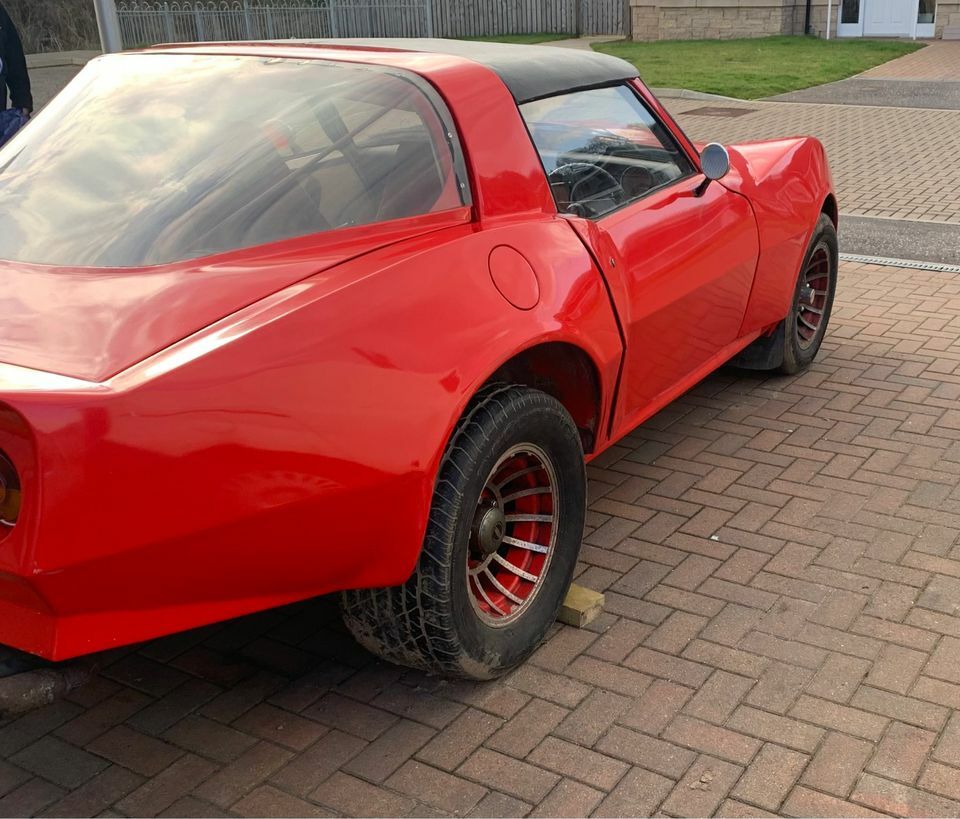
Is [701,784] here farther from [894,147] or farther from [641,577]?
[894,147]

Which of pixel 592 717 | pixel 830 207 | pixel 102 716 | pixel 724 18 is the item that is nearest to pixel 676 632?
pixel 592 717

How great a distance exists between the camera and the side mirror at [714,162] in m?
4.10

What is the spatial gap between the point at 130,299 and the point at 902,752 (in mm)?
2146

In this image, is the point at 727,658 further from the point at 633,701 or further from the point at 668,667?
the point at 633,701

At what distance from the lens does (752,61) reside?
20.3 m

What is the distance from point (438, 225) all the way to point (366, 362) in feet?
2.15

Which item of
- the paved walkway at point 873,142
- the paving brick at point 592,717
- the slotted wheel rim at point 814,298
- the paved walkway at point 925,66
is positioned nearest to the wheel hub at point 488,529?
the paving brick at point 592,717

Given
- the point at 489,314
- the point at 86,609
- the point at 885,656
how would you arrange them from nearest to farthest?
the point at 86,609, the point at 489,314, the point at 885,656

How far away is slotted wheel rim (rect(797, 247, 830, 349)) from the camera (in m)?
5.44

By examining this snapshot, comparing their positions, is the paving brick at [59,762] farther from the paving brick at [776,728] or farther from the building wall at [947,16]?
the building wall at [947,16]

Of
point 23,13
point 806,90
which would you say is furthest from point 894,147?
point 23,13

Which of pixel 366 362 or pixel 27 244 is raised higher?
pixel 27 244

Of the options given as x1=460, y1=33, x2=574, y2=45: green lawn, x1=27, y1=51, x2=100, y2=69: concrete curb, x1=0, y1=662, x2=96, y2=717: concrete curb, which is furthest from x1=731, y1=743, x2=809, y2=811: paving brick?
x1=460, y1=33, x2=574, y2=45: green lawn

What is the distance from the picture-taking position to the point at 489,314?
2854mm
